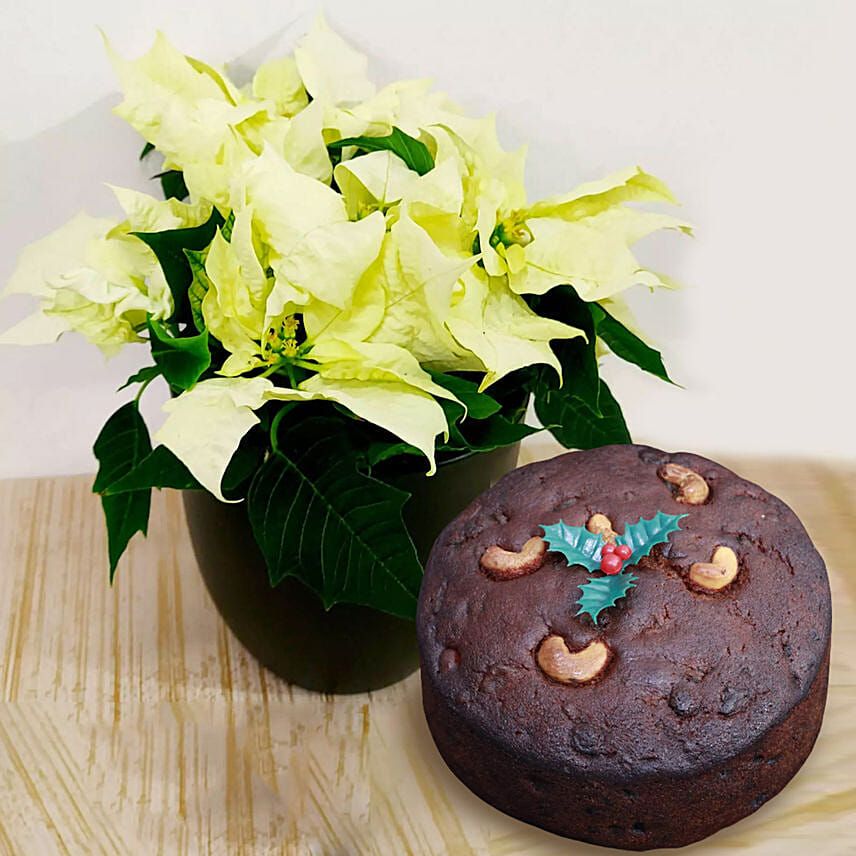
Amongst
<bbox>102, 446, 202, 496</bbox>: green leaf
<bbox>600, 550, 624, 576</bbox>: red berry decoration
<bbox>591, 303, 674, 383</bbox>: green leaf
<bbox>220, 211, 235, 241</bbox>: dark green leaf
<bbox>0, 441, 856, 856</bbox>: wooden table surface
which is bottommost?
<bbox>0, 441, 856, 856</bbox>: wooden table surface

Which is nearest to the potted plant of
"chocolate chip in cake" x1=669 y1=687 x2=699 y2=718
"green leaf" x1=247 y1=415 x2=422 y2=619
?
"green leaf" x1=247 y1=415 x2=422 y2=619

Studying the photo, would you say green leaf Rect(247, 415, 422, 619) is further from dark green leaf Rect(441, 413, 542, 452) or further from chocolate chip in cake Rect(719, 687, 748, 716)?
chocolate chip in cake Rect(719, 687, 748, 716)

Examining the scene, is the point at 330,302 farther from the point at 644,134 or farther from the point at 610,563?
the point at 644,134

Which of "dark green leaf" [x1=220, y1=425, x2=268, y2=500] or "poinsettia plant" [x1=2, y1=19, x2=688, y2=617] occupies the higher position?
"poinsettia plant" [x1=2, y1=19, x2=688, y2=617]

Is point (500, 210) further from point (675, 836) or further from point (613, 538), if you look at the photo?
point (675, 836)

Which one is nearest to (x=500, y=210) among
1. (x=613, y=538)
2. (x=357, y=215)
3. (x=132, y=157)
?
(x=357, y=215)

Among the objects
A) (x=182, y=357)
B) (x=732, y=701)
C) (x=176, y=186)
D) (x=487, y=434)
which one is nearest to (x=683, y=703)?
(x=732, y=701)
